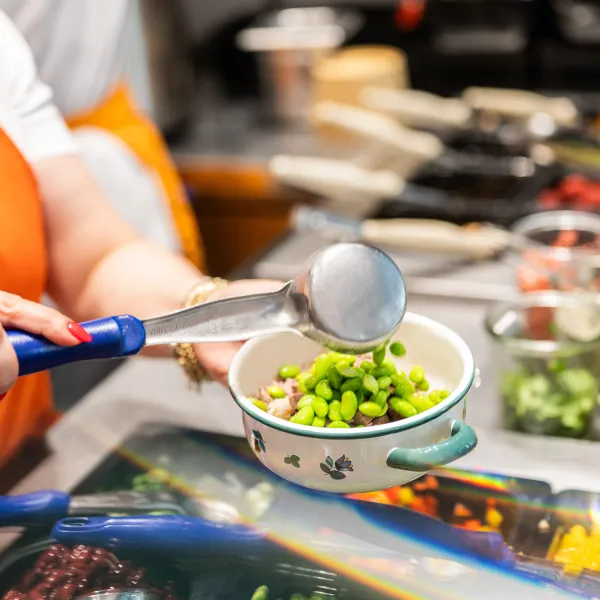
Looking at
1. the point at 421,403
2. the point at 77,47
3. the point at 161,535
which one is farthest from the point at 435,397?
the point at 77,47

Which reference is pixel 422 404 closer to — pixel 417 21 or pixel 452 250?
pixel 452 250

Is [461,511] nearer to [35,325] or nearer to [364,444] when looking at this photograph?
[364,444]

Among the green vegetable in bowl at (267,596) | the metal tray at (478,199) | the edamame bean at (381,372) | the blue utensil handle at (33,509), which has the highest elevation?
the edamame bean at (381,372)

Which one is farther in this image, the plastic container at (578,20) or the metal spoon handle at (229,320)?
the plastic container at (578,20)

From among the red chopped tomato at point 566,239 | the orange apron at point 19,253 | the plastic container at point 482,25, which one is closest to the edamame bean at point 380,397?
the orange apron at point 19,253

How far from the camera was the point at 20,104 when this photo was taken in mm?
959

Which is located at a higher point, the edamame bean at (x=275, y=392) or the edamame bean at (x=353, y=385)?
the edamame bean at (x=353, y=385)

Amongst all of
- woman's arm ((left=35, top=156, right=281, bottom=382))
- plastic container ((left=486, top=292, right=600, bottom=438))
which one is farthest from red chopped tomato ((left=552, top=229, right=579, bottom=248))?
woman's arm ((left=35, top=156, right=281, bottom=382))

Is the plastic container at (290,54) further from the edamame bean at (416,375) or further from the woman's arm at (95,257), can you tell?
the edamame bean at (416,375)

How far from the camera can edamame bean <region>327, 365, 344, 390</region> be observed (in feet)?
2.34

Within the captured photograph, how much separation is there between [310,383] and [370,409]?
0.21ft

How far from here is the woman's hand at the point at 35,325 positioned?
650mm

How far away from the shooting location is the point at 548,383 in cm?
97

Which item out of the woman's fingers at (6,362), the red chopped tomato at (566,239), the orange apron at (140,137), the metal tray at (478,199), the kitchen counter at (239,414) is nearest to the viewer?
the woman's fingers at (6,362)
